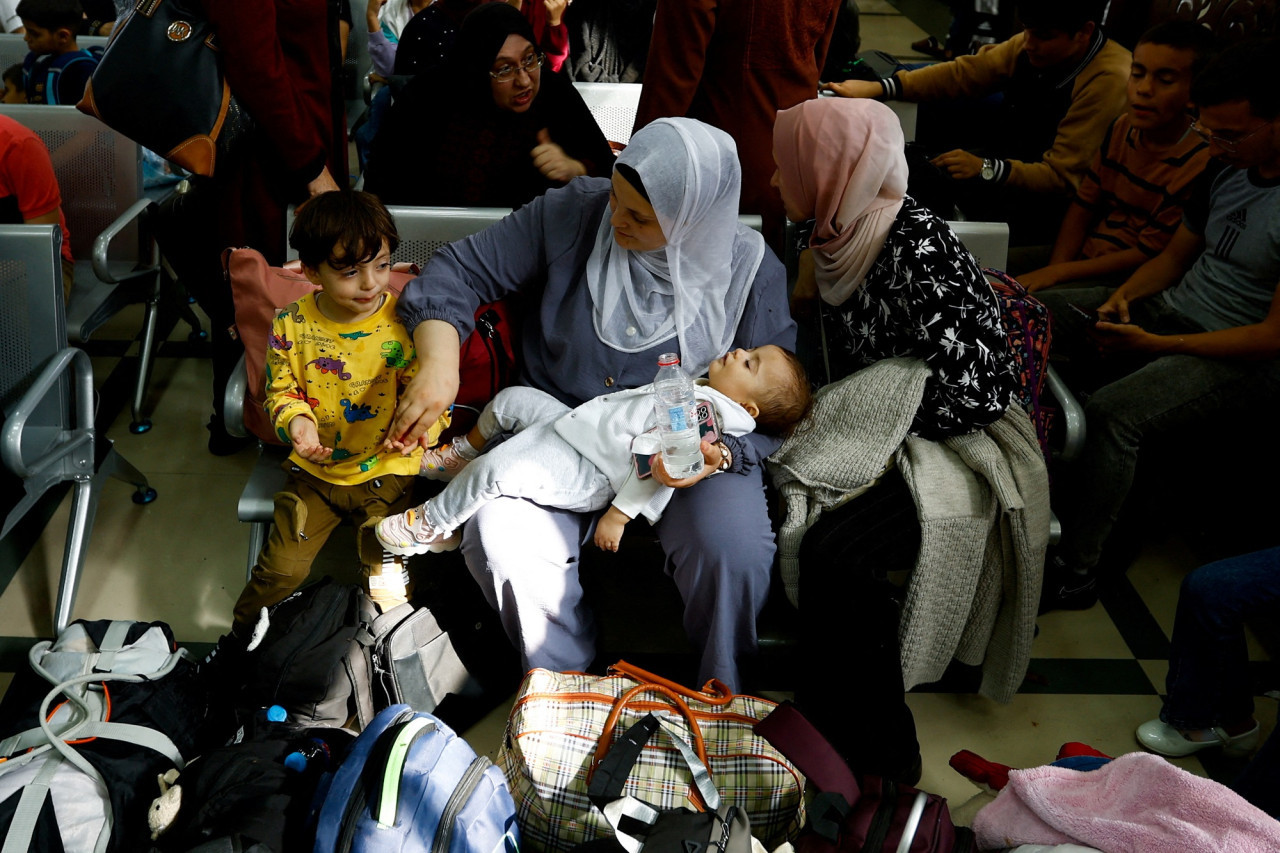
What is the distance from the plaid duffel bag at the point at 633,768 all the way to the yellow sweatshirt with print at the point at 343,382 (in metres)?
0.70

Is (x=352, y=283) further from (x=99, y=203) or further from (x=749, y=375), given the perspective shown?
(x=99, y=203)

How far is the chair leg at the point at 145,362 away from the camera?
3.26 m

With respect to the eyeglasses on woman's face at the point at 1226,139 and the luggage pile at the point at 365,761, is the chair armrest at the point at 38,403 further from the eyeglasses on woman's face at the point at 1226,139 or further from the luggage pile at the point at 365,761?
the eyeglasses on woman's face at the point at 1226,139

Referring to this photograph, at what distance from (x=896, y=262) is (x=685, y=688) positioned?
105cm

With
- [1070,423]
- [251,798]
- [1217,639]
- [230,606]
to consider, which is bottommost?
[230,606]

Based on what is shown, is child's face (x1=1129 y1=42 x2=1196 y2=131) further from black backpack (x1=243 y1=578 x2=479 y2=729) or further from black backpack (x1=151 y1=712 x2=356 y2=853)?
black backpack (x1=151 y1=712 x2=356 y2=853)

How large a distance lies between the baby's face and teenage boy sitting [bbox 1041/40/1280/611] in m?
0.94

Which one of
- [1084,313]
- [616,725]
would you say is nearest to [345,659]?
[616,725]

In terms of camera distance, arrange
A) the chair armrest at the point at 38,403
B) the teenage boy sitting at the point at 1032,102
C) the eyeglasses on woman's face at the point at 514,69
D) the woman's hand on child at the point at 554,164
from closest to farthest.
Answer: the chair armrest at the point at 38,403 < the eyeglasses on woman's face at the point at 514,69 < the woman's hand on child at the point at 554,164 < the teenage boy sitting at the point at 1032,102

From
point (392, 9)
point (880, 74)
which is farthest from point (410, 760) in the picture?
point (392, 9)

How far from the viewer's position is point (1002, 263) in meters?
2.61

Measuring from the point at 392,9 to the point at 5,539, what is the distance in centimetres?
291

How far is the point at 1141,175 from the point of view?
2.93m

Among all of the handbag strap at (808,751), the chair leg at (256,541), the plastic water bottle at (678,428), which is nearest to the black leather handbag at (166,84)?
the chair leg at (256,541)
